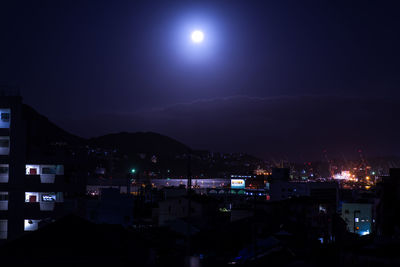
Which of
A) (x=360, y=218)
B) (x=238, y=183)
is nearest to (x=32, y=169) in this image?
(x=360, y=218)

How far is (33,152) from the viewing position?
89.0 feet

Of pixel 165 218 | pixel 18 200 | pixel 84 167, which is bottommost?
pixel 165 218

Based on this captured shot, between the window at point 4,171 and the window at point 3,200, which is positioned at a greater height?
the window at point 4,171

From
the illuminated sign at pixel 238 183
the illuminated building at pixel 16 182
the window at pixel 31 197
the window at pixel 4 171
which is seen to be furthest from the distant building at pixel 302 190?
the window at pixel 4 171

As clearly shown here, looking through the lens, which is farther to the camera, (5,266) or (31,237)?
(31,237)

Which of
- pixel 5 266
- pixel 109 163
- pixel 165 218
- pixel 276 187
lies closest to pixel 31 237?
pixel 5 266

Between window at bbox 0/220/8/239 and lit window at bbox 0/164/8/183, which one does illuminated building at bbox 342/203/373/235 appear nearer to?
window at bbox 0/220/8/239

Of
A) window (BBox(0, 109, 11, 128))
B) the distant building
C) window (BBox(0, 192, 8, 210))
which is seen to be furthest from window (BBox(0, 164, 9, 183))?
the distant building

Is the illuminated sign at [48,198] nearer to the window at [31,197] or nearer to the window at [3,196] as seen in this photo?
the window at [31,197]

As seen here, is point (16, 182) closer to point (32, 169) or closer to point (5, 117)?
point (32, 169)

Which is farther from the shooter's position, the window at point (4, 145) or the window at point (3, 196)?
the window at point (4, 145)

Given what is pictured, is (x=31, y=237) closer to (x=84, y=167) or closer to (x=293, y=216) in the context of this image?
(x=84, y=167)

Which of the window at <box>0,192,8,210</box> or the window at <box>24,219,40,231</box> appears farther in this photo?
the window at <box>24,219,40,231</box>

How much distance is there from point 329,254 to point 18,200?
1805 centimetres
